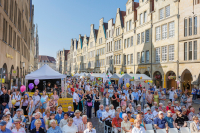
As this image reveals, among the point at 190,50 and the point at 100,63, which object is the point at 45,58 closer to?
the point at 100,63

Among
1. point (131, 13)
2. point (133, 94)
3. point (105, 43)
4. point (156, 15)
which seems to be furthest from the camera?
point (105, 43)

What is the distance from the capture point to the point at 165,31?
2672 centimetres

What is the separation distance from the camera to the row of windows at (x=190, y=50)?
22203 mm

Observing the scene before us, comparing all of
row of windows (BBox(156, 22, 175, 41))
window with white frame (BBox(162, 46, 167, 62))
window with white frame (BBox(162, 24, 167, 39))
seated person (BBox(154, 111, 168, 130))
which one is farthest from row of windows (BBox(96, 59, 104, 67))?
seated person (BBox(154, 111, 168, 130))

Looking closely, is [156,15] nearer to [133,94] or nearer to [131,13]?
[131,13]

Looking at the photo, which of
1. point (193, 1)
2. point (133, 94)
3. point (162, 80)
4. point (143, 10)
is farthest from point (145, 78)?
point (143, 10)

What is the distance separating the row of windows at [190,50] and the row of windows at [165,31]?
286 cm

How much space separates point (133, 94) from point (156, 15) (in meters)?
18.2

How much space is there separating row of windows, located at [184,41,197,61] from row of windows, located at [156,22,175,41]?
286cm

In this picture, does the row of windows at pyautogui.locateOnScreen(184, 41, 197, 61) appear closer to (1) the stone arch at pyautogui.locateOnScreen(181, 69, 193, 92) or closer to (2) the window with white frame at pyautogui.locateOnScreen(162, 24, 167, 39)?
(1) the stone arch at pyautogui.locateOnScreen(181, 69, 193, 92)

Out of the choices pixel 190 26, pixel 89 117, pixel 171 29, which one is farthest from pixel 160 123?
pixel 171 29

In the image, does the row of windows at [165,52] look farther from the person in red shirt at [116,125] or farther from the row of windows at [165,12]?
the person in red shirt at [116,125]

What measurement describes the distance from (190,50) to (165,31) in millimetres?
5302

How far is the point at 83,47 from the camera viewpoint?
6900cm
